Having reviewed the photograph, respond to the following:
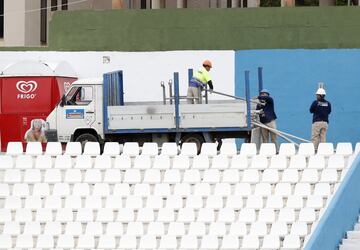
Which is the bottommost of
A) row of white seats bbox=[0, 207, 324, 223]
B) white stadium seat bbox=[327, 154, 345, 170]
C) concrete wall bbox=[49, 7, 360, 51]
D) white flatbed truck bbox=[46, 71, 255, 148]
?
row of white seats bbox=[0, 207, 324, 223]

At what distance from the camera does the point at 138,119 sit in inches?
874

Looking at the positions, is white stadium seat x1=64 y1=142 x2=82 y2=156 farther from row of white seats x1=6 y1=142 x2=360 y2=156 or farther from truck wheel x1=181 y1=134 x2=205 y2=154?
truck wheel x1=181 y1=134 x2=205 y2=154

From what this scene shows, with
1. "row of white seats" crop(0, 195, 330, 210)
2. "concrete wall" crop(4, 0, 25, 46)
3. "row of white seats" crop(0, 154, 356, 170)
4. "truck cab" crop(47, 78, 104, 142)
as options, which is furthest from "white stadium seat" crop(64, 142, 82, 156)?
"concrete wall" crop(4, 0, 25, 46)

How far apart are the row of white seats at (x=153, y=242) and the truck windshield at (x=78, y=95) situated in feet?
24.0

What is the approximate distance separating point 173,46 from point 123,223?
1088 cm

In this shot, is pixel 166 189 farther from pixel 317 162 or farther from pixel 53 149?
pixel 53 149

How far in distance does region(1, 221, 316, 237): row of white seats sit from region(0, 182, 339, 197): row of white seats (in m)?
0.90

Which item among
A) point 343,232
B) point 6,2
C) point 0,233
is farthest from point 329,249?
point 6,2

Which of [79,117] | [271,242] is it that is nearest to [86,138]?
[79,117]

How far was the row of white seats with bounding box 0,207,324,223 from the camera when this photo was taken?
15.7 meters

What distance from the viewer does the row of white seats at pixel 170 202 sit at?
16.2 metres

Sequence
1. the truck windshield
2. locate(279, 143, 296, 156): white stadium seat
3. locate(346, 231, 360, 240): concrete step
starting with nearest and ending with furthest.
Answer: locate(346, 231, 360, 240): concrete step < locate(279, 143, 296, 156): white stadium seat < the truck windshield

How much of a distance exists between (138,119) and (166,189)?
542cm

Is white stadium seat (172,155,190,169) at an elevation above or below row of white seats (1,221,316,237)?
above
